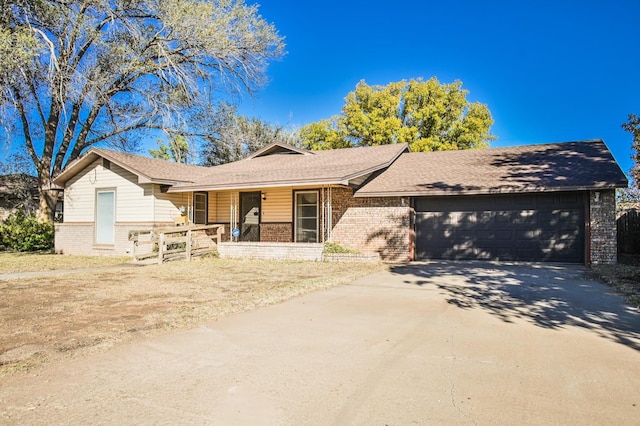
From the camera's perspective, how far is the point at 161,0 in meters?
18.4

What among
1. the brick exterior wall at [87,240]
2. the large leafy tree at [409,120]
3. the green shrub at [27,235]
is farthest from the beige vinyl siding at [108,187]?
the large leafy tree at [409,120]

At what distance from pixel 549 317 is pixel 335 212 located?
982cm

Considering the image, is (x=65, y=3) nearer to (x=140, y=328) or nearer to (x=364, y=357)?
(x=140, y=328)

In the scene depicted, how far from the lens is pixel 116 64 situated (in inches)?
765

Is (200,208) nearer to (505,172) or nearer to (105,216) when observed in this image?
(105,216)

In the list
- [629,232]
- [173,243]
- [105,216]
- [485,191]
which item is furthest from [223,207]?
[629,232]

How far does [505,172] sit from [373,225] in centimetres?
474

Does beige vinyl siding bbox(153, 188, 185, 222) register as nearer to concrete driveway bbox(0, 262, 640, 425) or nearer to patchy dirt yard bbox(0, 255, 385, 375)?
patchy dirt yard bbox(0, 255, 385, 375)

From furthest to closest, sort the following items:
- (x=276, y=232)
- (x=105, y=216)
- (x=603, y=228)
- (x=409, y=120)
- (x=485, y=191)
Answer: (x=409, y=120), (x=105, y=216), (x=276, y=232), (x=485, y=191), (x=603, y=228)

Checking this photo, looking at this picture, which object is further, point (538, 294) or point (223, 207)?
point (223, 207)

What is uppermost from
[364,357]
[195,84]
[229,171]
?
[195,84]

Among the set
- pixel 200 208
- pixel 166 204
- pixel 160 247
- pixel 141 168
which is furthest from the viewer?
pixel 200 208

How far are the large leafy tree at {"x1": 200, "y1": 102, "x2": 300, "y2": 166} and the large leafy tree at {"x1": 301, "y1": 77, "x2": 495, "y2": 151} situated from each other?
2285mm

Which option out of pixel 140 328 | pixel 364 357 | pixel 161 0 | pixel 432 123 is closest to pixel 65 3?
pixel 161 0
